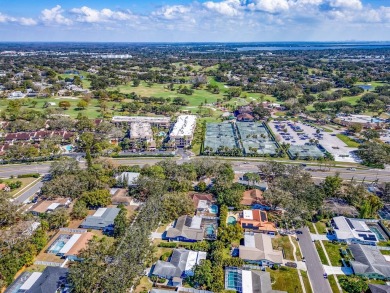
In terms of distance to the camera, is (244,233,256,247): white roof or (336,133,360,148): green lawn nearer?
(244,233,256,247): white roof

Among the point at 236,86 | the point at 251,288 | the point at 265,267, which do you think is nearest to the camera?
the point at 251,288

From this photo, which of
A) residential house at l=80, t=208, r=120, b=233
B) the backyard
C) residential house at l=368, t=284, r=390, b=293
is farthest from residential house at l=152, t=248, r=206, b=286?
residential house at l=368, t=284, r=390, b=293

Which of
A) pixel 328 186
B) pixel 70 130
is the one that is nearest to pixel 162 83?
pixel 70 130

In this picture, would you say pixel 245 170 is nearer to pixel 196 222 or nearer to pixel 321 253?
pixel 196 222

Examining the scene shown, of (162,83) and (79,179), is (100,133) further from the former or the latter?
(162,83)

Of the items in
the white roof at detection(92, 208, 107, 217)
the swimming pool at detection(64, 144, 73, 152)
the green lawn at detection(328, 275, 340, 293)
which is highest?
the swimming pool at detection(64, 144, 73, 152)

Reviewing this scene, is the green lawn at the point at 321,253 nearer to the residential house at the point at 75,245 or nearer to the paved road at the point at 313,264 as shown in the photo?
the paved road at the point at 313,264

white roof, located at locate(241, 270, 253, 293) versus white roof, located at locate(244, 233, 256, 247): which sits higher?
white roof, located at locate(244, 233, 256, 247)

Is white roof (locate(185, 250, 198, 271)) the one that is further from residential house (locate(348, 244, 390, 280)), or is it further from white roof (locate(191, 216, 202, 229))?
residential house (locate(348, 244, 390, 280))
